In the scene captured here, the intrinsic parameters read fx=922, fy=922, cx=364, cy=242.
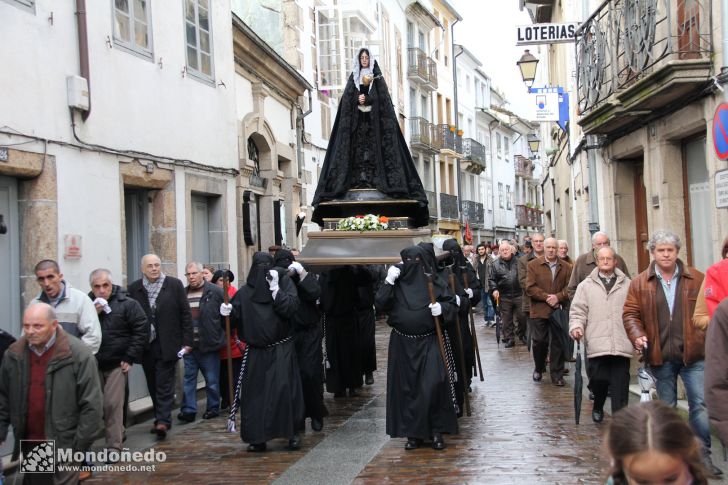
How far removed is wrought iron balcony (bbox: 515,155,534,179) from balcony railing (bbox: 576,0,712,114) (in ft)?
158

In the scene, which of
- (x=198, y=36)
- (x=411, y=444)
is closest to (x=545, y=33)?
(x=198, y=36)

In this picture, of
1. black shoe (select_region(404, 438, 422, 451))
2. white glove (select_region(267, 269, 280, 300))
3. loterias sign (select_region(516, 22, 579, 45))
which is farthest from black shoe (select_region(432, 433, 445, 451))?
loterias sign (select_region(516, 22, 579, 45))

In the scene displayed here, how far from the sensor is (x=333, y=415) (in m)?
10.3

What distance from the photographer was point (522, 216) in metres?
61.5

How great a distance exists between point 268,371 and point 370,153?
374cm

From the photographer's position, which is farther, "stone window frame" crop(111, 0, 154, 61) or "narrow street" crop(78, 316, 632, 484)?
"stone window frame" crop(111, 0, 154, 61)

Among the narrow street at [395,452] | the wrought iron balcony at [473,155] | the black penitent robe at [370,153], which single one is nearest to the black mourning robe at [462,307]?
the narrow street at [395,452]

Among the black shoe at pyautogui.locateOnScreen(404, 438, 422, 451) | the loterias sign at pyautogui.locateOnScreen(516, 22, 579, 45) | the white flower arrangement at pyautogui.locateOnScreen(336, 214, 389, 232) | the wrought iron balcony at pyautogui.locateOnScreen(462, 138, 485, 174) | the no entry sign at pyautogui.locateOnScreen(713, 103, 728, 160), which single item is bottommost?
the black shoe at pyautogui.locateOnScreen(404, 438, 422, 451)

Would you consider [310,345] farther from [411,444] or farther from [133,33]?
[133,33]

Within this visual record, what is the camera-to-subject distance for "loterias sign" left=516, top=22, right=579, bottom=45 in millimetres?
14727

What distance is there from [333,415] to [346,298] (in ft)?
5.87

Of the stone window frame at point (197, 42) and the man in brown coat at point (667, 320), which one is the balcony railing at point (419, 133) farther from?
the man in brown coat at point (667, 320)

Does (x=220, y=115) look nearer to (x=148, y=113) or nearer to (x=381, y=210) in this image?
(x=148, y=113)

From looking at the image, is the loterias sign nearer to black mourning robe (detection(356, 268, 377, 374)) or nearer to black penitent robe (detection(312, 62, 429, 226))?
black penitent robe (detection(312, 62, 429, 226))
